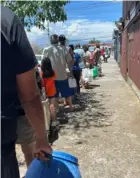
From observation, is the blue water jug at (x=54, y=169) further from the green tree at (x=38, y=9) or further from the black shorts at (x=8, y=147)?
the green tree at (x=38, y=9)

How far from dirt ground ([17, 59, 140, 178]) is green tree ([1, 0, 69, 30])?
2153mm

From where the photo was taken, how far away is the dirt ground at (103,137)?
184 inches

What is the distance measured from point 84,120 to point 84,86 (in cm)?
551

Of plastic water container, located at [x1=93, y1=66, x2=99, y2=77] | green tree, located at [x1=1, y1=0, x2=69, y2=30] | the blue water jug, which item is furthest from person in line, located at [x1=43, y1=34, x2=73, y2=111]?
plastic water container, located at [x1=93, y1=66, x2=99, y2=77]

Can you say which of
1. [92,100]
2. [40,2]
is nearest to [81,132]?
[40,2]

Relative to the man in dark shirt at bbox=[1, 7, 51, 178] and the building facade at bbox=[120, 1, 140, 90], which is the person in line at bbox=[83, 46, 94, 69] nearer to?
the building facade at bbox=[120, 1, 140, 90]

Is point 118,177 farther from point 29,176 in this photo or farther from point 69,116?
point 69,116

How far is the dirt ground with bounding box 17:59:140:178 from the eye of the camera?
4.68 m

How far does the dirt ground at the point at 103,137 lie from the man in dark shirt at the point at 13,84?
2.54 meters

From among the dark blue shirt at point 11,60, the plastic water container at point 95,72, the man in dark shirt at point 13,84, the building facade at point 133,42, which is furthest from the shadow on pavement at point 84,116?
the plastic water container at point 95,72

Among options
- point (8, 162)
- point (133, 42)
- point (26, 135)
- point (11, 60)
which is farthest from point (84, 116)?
point (11, 60)

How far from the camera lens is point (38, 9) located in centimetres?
754

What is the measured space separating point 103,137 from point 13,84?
4.38 meters

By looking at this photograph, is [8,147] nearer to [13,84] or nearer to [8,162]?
[8,162]
